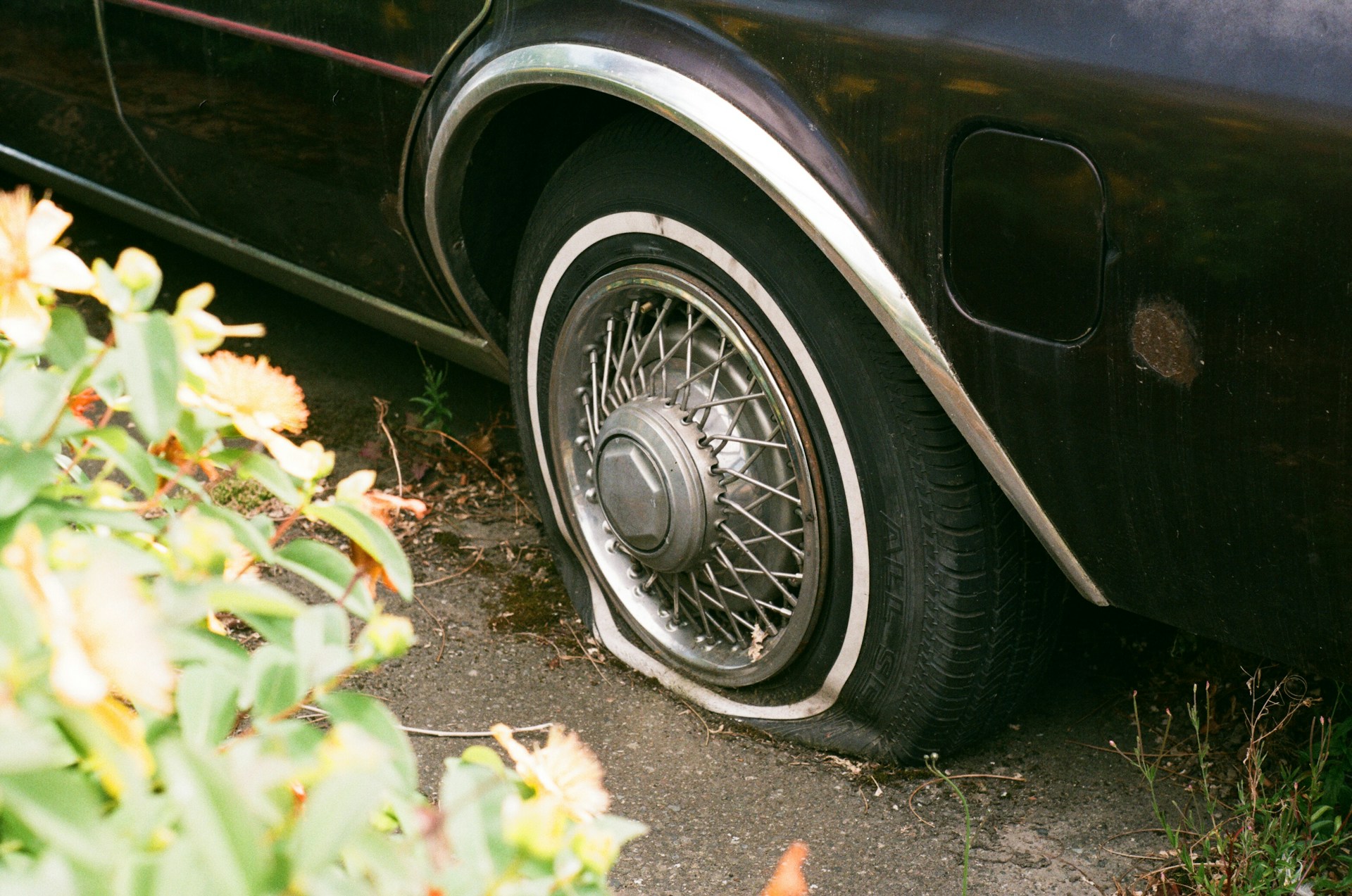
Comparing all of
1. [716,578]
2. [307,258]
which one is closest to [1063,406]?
[716,578]

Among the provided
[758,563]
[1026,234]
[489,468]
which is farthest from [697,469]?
[489,468]

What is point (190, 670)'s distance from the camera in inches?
26.0

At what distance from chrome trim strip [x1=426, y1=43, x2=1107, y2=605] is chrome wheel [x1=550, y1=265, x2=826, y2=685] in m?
0.29

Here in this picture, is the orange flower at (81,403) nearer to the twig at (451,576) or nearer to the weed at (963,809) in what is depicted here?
the weed at (963,809)

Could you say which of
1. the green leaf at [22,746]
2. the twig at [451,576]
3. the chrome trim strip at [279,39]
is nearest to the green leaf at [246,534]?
the green leaf at [22,746]

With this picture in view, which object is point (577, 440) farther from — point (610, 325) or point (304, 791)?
point (304, 791)

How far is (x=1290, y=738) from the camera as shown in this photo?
193cm

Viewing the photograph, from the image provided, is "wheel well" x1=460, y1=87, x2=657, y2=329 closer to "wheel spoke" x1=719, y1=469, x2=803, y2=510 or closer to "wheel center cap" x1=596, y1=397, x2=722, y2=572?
"wheel center cap" x1=596, y1=397, x2=722, y2=572

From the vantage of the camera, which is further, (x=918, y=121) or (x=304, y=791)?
(x=918, y=121)

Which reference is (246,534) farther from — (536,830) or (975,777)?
(975,777)

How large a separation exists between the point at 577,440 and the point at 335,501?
56.2 inches

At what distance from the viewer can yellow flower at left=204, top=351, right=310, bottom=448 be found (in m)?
0.81

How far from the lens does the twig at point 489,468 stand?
2.73 meters

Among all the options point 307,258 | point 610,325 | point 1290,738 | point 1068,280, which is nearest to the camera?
point 1068,280
